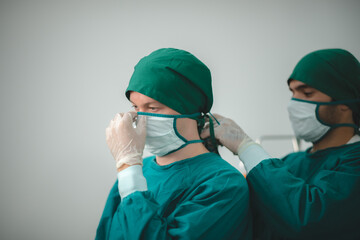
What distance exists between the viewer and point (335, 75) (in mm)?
1303

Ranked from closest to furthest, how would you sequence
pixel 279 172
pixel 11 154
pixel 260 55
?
pixel 279 172, pixel 11 154, pixel 260 55

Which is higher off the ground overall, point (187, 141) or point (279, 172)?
point (187, 141)

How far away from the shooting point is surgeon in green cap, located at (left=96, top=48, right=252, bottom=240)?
2.73 feet

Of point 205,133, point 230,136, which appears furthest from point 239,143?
point 205,133

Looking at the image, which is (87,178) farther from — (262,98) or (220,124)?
(262,98)

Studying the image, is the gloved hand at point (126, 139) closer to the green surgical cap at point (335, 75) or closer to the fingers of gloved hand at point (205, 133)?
the fingers of gloved hand at point (205, 133)

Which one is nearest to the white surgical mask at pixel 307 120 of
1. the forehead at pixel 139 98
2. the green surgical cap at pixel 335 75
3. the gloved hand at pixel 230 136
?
the green surgical cap at pixel 335 75

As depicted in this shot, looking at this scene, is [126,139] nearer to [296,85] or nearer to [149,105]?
[149,105]

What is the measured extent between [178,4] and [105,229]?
69.8 inches

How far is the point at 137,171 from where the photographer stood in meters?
0.91

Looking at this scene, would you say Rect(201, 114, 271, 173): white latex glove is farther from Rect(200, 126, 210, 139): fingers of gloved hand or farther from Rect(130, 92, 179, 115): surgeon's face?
Rect(130, 92, 179, 115): surgeon's face

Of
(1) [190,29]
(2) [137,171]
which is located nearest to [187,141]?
(2) [137,171]

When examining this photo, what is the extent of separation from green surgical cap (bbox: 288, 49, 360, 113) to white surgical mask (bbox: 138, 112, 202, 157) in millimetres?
735

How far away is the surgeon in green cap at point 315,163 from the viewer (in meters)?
1.00
